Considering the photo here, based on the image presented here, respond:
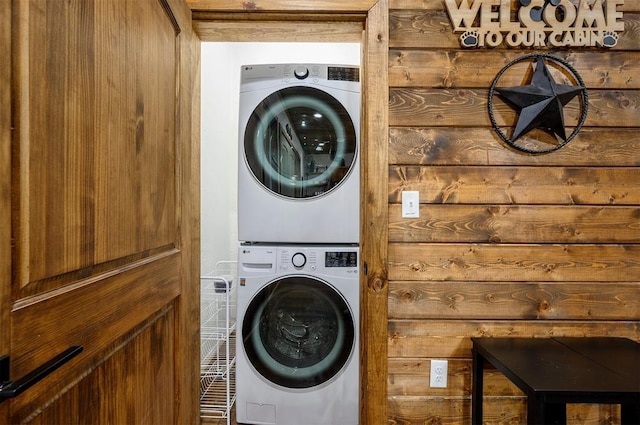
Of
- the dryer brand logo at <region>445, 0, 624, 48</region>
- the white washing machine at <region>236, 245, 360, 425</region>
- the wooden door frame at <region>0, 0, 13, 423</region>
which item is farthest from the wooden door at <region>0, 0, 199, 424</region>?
the dryer brand logo at <region>445, 0, 624, 48</region>

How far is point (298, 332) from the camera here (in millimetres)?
1944

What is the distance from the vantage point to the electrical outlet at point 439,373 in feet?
5.08

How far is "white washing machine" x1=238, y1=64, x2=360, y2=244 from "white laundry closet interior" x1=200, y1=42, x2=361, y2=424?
32.9 inches

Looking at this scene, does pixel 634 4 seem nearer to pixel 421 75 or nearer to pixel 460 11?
pixel 460 11

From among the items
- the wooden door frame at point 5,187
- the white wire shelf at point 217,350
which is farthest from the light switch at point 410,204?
the wooden door frame at point 5,187

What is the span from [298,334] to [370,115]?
1160 millimetres

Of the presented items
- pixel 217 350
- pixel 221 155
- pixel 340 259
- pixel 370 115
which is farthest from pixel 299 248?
pixel 221 155

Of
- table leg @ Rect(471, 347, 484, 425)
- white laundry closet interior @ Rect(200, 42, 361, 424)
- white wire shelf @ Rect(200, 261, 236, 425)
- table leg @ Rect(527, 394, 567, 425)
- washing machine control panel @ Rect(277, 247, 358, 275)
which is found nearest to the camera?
table leg @ Rect(527, 394, 567, 425)

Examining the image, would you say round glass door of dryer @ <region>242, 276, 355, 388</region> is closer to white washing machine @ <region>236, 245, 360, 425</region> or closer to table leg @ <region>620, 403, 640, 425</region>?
white washing machine @ <region>236, 245, 360, 425</region>

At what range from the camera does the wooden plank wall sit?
1.53 m

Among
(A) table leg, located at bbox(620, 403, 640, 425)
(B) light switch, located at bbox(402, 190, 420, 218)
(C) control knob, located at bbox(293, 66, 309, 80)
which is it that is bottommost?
(A) table leg, located at bbox(620, 403, 640, 425)

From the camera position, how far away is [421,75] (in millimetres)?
1540

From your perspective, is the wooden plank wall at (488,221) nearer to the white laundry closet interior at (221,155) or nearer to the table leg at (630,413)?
the table leg at (630,413)

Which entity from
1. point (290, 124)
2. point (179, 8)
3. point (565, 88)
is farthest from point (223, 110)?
point (565, 88)
